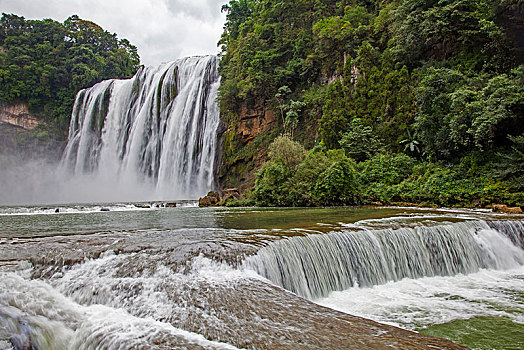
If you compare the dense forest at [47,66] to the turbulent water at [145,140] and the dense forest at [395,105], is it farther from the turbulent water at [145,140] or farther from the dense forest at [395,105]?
the dense forest at [395,105]

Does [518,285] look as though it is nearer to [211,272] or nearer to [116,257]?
[211,272]

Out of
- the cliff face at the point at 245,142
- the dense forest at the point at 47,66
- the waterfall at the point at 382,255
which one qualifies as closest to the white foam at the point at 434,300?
the waterfall at the point at 382,255

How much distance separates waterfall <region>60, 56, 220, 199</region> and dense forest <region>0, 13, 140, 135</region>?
833cm

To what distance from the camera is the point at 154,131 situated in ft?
111

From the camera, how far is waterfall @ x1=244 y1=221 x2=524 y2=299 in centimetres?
570

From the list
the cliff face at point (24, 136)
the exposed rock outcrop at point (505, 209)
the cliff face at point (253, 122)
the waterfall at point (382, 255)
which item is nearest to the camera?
the waterfall at point (382, 255)

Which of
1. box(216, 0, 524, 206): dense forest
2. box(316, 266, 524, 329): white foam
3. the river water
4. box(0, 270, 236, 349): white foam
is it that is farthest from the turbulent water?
box(0, 270, 236, 349): white foam

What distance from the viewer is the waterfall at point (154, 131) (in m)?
30.9

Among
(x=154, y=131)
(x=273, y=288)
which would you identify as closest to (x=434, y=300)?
(x=273, y=288)

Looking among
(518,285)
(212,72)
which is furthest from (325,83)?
(518,285)

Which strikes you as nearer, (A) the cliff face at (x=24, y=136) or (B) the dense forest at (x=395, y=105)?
(B) the dense forest at (x=395, y=105)

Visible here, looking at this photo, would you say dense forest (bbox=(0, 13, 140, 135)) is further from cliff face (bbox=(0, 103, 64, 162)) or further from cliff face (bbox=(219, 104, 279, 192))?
cliff face (bbox=(219, 104, 279, 192))

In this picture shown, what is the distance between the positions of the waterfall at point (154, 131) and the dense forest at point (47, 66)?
833 cm

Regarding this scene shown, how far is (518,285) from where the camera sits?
249 inches
